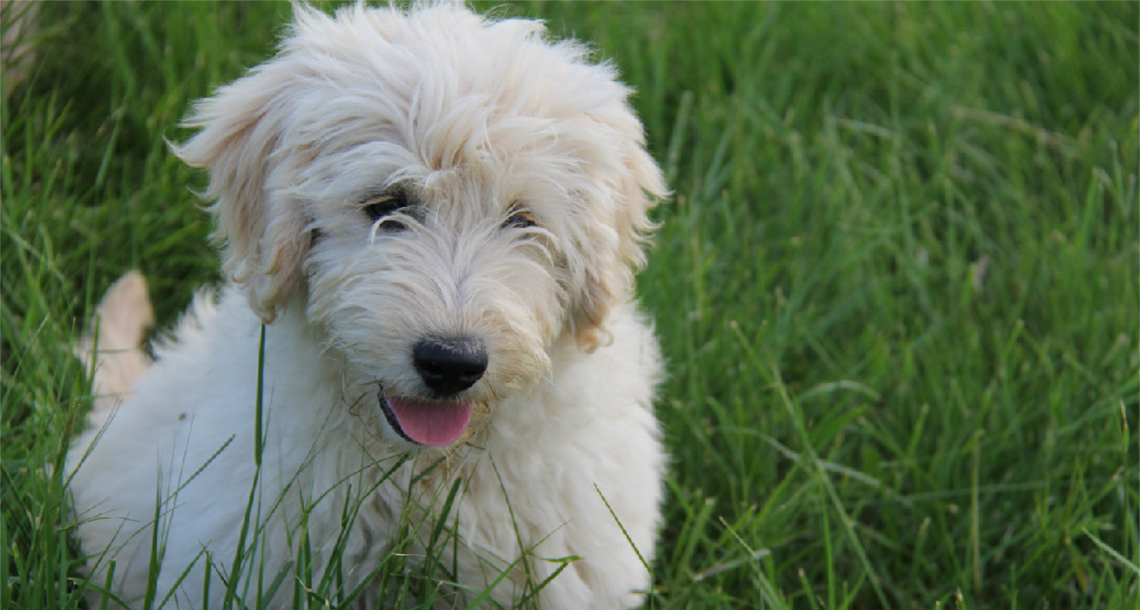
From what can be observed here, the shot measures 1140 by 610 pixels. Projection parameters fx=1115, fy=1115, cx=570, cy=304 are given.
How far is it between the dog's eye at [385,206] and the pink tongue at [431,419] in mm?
417

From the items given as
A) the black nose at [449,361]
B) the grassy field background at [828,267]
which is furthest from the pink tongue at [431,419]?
the grassy field background at [828,267]

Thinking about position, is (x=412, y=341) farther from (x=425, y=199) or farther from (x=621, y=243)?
(x=621, y=243)

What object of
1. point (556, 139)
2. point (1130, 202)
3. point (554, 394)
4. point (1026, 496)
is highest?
point (556, 139)

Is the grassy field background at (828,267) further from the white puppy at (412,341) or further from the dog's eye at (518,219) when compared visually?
the dog's eye at (518,219)

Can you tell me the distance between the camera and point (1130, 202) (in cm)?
461

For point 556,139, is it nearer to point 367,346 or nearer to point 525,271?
point 525,271

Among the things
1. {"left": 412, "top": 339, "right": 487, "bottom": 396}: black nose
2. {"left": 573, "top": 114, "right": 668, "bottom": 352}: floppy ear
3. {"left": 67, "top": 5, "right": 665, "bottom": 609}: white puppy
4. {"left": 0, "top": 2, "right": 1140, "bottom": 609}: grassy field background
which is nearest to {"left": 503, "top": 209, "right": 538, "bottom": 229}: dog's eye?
{"left": 67, "top": 5, "right": 665, "bottom": 609}: white puppy

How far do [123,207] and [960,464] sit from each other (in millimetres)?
3257

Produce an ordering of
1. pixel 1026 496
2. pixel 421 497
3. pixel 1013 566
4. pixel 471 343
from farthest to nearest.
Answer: pixel 1026 496, pixel 1013 566, pixel 421 497, pixel 471 343

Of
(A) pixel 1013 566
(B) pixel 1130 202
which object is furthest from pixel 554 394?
(B) pixel 1130 202

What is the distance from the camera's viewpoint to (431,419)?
2.70m

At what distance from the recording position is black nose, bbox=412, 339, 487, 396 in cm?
242

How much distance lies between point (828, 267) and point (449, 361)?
255cm

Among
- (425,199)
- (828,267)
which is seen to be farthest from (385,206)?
(828,267)
